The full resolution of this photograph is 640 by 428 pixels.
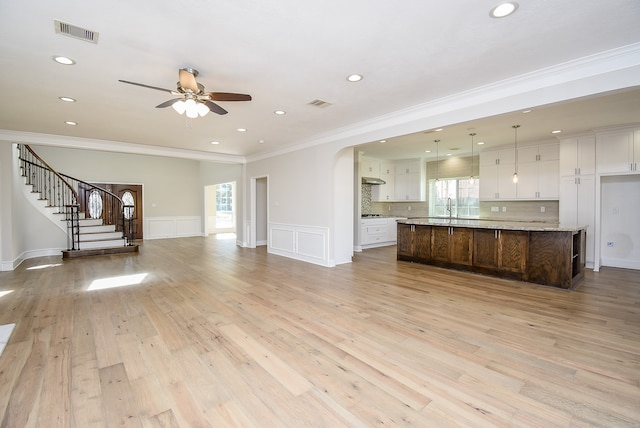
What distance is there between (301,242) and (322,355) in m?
4.19

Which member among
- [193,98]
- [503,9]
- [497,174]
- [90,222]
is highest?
[503,9]

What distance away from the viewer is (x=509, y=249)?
474 centimetres

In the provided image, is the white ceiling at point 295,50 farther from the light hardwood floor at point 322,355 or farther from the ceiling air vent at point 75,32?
the light hardwood floor at point 322,355

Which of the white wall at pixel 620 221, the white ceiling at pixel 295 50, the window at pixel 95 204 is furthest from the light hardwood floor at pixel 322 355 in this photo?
the window at pixel 95 204

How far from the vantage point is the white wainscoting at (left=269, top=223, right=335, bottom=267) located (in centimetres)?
600

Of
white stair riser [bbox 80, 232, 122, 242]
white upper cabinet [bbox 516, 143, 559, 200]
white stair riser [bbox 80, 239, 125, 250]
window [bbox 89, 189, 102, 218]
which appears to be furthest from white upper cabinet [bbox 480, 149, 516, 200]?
window [bbox 89, 189, 102, 218]

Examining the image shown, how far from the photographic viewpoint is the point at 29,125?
501 cm

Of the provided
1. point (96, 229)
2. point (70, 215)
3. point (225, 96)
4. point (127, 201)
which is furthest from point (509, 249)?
point (127, 201)

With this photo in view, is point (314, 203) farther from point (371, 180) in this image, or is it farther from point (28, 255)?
point (28, 255)

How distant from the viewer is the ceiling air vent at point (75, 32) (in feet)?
7.42

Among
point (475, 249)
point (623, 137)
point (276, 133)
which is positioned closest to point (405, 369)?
point (475, 249)

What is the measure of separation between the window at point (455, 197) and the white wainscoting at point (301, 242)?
14.2 ft

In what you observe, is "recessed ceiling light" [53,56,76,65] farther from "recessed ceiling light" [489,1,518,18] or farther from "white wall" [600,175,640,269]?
"white wall" [600,175,640,269]

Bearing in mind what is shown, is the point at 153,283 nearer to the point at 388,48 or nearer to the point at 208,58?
the point at 208,58
